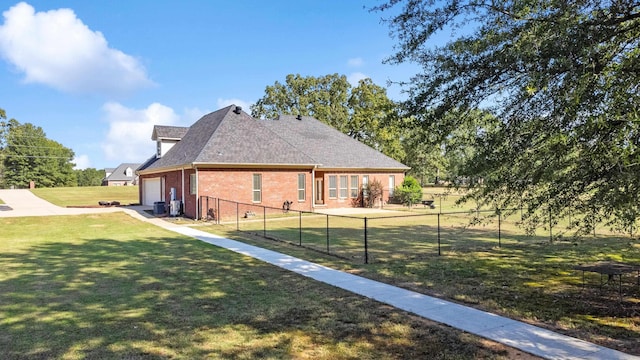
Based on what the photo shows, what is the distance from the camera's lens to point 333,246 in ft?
47.3

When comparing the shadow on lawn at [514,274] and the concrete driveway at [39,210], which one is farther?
the concrete driveway at [39,210]

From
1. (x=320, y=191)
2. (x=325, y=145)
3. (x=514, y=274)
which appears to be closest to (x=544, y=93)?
(x=514, y=274)

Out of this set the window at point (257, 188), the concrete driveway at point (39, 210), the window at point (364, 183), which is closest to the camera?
the window at point (257, 188)

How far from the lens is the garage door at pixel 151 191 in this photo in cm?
3131

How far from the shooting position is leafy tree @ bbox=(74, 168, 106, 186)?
93625 millimetres

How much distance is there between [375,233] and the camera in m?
18.0

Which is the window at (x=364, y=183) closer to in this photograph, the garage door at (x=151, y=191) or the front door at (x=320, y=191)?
the front door at (x=320, y=191)

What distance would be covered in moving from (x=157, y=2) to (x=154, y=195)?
18.8 meters

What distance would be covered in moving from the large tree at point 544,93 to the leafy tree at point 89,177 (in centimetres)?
10097

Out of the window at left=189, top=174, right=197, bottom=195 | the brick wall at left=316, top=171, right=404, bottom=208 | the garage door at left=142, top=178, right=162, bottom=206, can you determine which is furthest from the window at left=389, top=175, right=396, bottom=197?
the garage door at left=142, top=178, right=162, bottom=206

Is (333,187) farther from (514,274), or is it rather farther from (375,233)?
(514,274)

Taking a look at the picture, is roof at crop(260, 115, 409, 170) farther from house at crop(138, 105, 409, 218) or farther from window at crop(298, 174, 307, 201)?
window at crop(298, 174, 307, 201)

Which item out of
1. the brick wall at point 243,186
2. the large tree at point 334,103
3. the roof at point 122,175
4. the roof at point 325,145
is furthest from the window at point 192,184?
the roof at point 122,175

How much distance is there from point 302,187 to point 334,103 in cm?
2784
